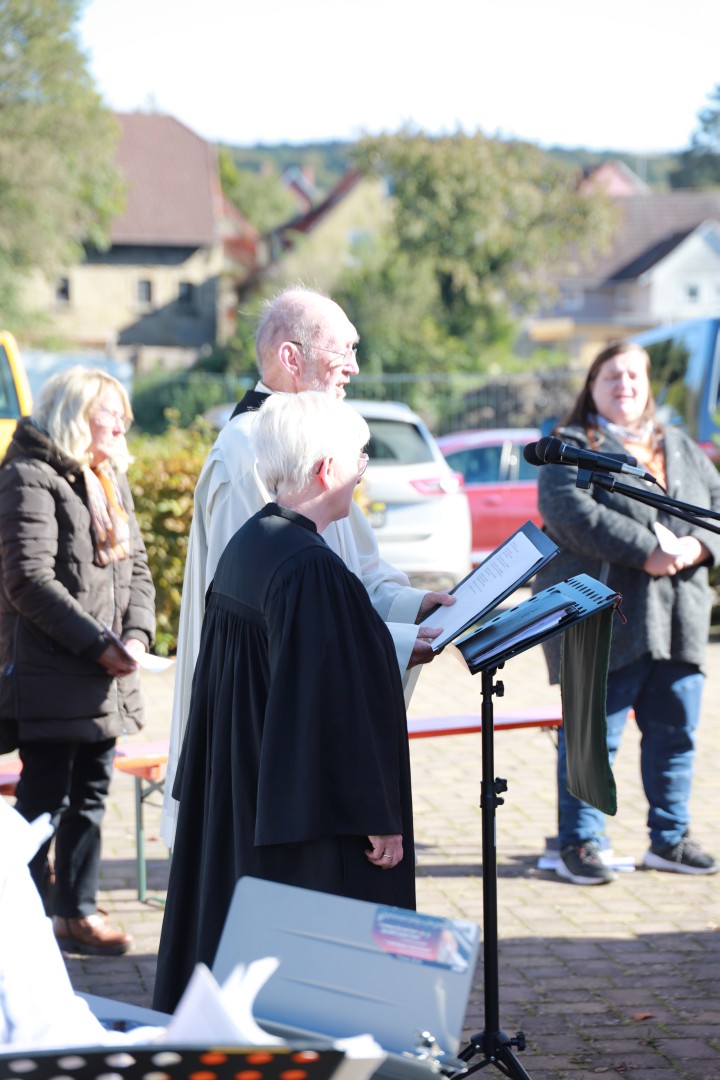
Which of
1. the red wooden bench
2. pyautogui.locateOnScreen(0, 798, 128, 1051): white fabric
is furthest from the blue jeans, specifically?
pyautogui.locateOnScreen(0, 798, 128, 1051): white fabric

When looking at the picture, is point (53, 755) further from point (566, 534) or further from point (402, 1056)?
point (402, 1056)

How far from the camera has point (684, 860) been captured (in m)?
5.69

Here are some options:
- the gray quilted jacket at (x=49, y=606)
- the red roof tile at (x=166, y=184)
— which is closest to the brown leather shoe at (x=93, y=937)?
the gray quilted jacket at (x=49, y=606)

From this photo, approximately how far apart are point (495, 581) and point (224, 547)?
0.88 metres

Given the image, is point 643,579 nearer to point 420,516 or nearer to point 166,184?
point 420,516

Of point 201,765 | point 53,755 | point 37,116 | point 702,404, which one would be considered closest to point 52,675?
point 53,755

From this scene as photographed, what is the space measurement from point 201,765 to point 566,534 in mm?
2579

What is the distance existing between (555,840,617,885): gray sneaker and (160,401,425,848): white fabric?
2073 millimetres

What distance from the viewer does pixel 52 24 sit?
3791 cm

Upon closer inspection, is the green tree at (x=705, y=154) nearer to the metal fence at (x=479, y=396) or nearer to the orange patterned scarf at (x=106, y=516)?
the metal fence at (x=479, y=396)

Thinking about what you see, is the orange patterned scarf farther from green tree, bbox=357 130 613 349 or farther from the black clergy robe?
green tree, bbox=357 130 613 349

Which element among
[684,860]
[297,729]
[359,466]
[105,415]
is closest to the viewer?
[297,729]

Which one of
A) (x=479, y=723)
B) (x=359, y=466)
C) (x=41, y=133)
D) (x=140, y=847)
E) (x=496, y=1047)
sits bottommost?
(x=140, y=847)

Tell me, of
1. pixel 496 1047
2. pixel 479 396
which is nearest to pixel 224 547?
pixel 496 1047
